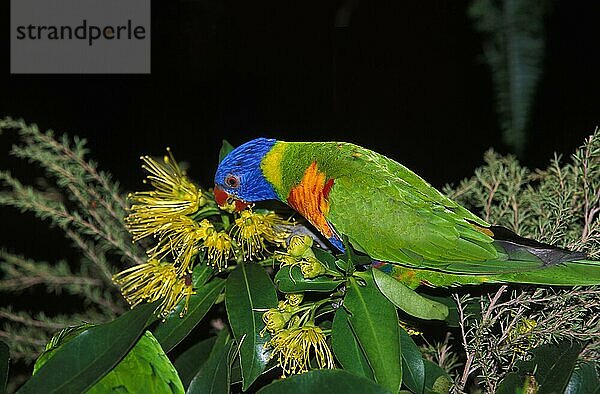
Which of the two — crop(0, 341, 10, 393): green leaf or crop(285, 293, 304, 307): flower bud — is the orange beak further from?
crop(0, 341, 10, 393): green leaf

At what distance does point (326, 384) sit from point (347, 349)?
7cm

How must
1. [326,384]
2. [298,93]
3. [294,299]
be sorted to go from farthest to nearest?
[298,93] → [294,299] → [326,384]

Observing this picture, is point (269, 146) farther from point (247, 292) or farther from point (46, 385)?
point (46, 385)


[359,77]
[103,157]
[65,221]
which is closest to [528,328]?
[65,221]

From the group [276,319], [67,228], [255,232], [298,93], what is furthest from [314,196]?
[298,93]

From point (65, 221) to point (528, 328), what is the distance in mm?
667

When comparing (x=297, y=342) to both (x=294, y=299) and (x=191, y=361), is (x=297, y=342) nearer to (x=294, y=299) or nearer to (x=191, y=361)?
(x=294, y=299)

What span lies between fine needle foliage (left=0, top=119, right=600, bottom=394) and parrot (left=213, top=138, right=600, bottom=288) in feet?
0.11

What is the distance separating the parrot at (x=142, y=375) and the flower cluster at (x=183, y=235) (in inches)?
2.7

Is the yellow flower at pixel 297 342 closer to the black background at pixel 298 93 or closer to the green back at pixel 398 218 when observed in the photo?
the green back at pixel 398 218

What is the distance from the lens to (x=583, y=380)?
657 mm

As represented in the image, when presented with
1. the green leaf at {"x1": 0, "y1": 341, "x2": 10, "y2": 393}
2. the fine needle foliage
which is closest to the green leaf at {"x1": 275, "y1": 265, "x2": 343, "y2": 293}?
the fine needle foliage

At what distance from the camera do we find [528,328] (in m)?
0.71

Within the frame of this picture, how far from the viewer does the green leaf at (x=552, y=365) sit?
0.60 meters
